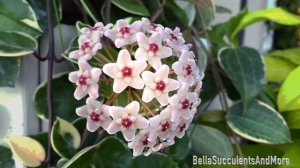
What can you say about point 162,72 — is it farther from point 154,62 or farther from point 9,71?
point 9,71

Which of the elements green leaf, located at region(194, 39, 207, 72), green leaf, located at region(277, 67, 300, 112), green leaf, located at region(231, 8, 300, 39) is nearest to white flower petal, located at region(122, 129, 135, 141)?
green leaf, located at region(194, 39, 207, 72)

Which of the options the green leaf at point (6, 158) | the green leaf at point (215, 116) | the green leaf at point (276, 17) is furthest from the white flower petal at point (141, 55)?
the green leaf at point (276, 17)

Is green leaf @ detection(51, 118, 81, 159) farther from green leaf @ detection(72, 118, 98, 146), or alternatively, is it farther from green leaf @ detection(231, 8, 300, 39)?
green leaf @ detection(231, 8, 300, 39)

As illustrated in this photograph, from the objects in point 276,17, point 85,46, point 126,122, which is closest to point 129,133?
point 126,122

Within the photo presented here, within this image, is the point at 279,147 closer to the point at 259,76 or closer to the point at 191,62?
the point at 259,76

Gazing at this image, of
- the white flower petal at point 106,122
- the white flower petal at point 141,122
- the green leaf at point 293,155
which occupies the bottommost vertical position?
the green leaf at point 293,155

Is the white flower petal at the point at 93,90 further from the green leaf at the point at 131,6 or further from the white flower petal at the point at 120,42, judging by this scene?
the green leaf at the point at 131,6

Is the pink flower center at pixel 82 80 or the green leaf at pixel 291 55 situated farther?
the green leaf at pixel 291 55
